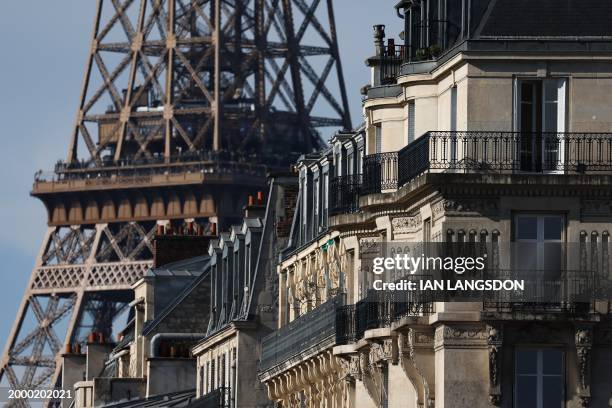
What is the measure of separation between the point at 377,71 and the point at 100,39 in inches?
4030

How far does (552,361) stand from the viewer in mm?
51906

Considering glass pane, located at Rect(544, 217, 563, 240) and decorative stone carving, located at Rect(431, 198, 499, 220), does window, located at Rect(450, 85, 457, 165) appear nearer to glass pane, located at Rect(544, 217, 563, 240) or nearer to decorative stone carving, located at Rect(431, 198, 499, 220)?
decorative stone carving, located at Rect(431, 198, 499, 220)

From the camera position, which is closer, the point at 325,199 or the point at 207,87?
the point at 325,199

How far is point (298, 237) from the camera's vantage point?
7081 cm

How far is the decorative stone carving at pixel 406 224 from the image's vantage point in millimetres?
54062

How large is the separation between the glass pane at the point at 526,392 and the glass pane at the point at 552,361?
28cm

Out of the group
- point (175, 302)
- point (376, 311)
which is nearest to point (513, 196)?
point (376, 311)

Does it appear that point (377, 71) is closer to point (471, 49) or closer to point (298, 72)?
point (471, 49)

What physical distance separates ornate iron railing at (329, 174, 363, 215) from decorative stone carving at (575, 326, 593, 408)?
720 cm

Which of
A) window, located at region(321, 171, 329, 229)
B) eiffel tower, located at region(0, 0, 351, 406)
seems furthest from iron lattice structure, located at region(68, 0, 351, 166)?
window, located at region(321, 171, 329, 229)

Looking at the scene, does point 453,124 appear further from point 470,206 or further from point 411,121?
point 411,121

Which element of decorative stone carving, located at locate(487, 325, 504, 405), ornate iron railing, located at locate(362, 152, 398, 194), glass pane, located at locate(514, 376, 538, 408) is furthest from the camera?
ornate iron railing, located at locate(362, 152, 398, 194)

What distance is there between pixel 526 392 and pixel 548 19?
5.57 meters

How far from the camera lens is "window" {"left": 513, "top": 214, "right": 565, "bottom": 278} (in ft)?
171
